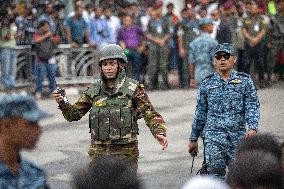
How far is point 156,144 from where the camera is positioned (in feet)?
Answer: 42.5

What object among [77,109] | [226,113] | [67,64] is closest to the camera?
[77,109]

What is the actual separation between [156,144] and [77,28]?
6.72 metres

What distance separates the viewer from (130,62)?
63.5ft

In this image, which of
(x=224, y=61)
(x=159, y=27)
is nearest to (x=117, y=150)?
(x=224, y=61)

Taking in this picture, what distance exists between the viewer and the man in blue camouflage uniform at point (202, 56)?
13.6 m

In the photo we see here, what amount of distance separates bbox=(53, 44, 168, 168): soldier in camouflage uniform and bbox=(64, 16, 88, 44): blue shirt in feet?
38.9

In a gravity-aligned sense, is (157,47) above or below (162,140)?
above

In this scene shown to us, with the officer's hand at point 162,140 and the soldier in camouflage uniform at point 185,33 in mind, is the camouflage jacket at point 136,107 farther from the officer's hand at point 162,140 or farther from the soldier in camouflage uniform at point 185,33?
the soldier in camouflage uniform at point 185,33

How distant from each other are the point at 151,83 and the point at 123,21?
63.9 inches

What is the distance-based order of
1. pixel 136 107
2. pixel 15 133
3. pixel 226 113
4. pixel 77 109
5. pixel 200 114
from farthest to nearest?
1. pixel 200 114
2. pixel 226 113
3. pixel 77 109
4. pixel 136 107
5. pixel 15 133

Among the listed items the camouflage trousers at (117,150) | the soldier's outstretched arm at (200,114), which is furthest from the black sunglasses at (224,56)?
the camouflage trousers at (117,150)

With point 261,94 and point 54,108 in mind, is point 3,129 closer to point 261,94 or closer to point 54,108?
point 54,108

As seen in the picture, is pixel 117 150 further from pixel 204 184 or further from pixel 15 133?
pixel 204 184

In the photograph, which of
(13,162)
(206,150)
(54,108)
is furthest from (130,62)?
(13,162)
